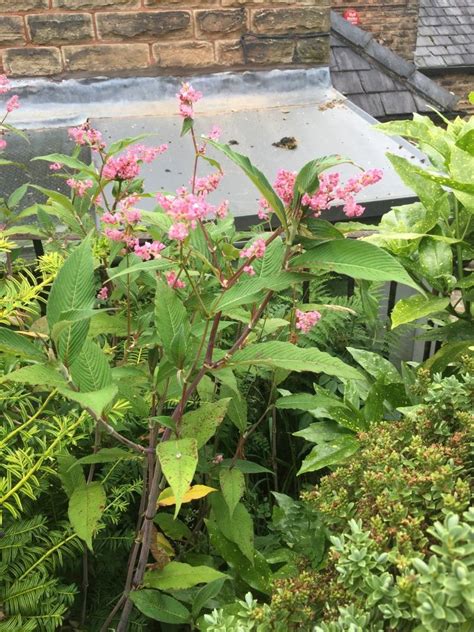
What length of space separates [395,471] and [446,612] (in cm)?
27

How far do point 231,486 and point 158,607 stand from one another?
0.90 ft

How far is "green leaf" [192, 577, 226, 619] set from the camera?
115 cm

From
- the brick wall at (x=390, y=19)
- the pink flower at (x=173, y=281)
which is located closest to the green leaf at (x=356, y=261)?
the pink flower at (x=173, y=281)

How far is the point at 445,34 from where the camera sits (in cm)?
1211

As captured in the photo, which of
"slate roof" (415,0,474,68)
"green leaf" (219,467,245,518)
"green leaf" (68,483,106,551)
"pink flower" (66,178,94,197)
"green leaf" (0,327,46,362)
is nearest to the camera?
"green leaf" (0,327,46,362)

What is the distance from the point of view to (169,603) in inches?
46.4

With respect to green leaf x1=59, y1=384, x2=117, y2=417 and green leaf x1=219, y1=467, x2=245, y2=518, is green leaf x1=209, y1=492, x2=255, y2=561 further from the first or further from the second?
green leaf x1=59, y1=384, x2=117, y2=417

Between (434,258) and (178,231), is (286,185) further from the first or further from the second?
(434,258)

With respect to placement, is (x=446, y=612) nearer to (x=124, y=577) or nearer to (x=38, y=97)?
(x=124, y=577)

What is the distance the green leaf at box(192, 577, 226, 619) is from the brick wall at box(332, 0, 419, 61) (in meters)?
10.7

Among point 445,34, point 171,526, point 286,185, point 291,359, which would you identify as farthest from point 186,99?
point 445,34

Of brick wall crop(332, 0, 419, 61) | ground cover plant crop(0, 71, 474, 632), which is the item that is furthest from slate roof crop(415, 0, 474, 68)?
ground cover plant crop(0, 71, 474, 632)

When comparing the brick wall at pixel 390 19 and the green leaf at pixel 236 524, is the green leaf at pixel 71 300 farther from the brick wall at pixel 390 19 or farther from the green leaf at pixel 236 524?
the brick wall at pixel 390 19

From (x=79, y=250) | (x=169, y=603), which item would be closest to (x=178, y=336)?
(x=79, y=250)
